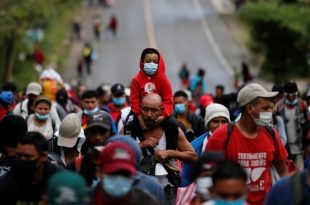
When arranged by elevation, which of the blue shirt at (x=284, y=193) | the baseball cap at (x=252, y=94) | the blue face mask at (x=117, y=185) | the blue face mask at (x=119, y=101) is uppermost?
the baseball cap at (x=252, y=94)

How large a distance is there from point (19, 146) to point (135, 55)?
169 ft

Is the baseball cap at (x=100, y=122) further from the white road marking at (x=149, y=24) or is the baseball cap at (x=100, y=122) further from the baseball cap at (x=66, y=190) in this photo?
the white road marking at (x=149, y=24)

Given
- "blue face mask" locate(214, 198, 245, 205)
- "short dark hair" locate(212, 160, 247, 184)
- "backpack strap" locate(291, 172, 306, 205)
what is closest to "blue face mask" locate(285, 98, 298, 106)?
"backpack strap" locate(291, 172, 306, 205)

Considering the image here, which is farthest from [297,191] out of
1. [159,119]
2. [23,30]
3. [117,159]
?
[23,30]

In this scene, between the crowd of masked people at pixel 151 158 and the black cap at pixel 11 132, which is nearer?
the crowd of masked people at pixel 151 158

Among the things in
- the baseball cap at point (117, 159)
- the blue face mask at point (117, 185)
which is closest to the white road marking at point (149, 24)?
the baseball cap at point (117, 159)

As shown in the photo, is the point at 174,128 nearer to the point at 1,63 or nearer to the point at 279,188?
the point at 279,188

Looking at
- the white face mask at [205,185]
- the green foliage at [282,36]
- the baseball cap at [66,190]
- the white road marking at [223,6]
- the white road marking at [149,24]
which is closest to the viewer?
the baseball cap at [66,190]

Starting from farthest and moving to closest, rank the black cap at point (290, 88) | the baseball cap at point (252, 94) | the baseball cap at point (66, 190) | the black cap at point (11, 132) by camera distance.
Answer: the black cap at point (290, 88) < the black cap at point (11, 132) < the baseball cap at point (252, 94) < the baseball cap at point (66, 190)

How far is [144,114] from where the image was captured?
9930 mm

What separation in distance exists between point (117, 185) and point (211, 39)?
198 feet

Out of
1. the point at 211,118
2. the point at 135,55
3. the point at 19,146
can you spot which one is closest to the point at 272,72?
the point at 135,55

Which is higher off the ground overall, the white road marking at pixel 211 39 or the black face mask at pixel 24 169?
the white road marking at pixel 211 39

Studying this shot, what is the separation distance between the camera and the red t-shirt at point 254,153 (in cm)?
877
